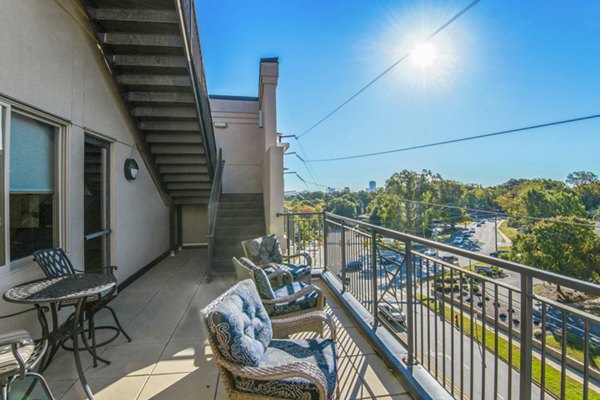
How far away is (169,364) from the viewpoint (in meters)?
2.40

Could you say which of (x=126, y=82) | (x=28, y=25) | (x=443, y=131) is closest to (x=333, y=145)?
(x=443, y=131)

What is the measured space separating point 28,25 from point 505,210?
757 inches

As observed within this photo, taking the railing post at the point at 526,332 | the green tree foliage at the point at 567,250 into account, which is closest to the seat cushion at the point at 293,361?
the railing post at the point at 526,332

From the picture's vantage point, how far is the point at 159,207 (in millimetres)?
5957

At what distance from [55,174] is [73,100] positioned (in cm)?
87

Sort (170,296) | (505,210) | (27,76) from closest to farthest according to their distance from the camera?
1. (27,76)
2. (170,296)
3. (505,210)

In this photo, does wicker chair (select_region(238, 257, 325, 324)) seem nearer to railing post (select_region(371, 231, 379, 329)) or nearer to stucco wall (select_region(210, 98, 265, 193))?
railing post (select_region(371, 231, 379, 329))

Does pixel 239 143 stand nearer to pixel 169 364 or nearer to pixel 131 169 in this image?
pixel 131 169

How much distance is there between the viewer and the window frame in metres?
2.29

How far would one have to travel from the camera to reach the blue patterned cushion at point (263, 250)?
3.80 meters

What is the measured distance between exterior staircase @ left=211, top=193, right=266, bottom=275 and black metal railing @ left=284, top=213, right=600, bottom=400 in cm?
174

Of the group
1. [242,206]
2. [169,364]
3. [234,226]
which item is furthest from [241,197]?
[169,364]

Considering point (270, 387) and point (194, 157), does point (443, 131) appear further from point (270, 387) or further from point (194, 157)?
point (270, 387)

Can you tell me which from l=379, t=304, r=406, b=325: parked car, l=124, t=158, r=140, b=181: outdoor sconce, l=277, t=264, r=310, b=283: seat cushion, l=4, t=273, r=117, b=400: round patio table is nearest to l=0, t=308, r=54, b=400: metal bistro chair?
l=4, t=273, r=117, b=400: round patio table
